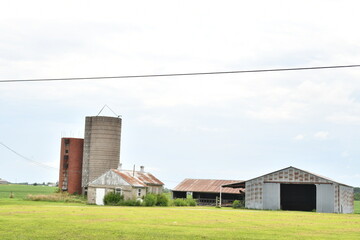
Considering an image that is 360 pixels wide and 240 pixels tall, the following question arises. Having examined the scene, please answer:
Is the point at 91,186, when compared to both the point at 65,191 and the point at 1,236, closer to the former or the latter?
the point at 65,191

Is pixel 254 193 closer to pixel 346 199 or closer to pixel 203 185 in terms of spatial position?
pixel 346 199

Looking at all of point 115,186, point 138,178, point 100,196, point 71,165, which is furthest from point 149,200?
point 71,165

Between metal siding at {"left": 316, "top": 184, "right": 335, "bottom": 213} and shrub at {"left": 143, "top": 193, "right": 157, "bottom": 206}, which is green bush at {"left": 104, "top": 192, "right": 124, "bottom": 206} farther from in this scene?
metal siding at {"left": 316, "top": 184, "right": 335, "bottom": 213}

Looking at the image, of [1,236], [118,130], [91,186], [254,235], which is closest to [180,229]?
[254,235]

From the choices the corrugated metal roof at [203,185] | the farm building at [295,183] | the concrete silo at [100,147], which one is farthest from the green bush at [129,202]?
the concrete silo at [100,147]

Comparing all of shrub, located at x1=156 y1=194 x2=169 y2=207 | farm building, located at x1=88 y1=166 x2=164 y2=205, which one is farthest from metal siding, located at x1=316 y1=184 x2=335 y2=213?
farm building, located at x1=88 y1=166 x2=164 y2=205

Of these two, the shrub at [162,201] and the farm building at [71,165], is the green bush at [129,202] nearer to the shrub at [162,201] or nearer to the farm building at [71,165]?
the shrub at [162,201]

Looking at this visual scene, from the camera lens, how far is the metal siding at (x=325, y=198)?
5169cm

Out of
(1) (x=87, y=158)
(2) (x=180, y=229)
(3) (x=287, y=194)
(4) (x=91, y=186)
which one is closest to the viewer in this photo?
(2) (x=180, y=229)

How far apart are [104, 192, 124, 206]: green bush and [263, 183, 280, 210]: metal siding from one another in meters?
16.3

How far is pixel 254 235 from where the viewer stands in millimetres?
22453

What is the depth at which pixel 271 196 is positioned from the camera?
54.3 m

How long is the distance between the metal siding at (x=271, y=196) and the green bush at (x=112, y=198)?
16.3m

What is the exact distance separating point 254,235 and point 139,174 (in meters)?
45.5
